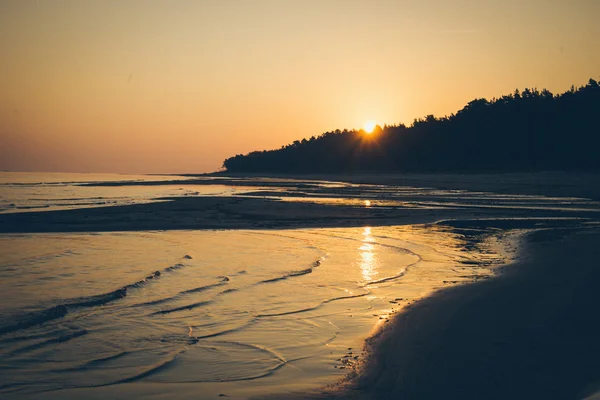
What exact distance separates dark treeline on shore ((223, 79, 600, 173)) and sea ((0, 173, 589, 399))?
70.1 metres

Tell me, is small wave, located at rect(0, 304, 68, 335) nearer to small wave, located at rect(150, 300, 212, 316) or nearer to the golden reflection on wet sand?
small wave, located at rect(150, 300, 212, 316)

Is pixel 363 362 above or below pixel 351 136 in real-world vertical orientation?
below

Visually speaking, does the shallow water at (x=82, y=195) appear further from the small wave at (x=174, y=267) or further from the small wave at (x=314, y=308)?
the small wave at (x=314, y=308)

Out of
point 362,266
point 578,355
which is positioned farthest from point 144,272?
point 578,355

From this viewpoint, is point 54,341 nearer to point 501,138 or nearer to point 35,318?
point 35,318

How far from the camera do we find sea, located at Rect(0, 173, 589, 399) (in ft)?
21.4

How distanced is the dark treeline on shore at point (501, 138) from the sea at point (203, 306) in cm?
7014

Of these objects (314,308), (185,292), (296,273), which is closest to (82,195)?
(296,273)

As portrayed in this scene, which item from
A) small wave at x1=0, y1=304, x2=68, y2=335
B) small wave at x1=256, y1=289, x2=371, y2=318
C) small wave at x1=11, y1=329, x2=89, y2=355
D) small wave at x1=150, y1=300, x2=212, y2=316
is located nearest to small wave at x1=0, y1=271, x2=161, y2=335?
small wave at x1=0, y1=304, x2=68, y2=335

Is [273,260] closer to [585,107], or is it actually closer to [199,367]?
[199,367]

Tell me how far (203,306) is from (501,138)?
300ft

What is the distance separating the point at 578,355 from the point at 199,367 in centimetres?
431

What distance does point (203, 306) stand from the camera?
389 inches

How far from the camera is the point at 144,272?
13.0 meters
